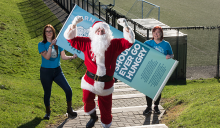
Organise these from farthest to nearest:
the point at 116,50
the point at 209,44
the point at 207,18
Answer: the point at 207,18
the point at 209,44
the point at 116,50

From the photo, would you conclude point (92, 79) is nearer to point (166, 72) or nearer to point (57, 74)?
point (57, 74)

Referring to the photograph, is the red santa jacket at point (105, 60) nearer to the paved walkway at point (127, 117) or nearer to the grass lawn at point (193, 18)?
the paved walkway at point (127, 117)

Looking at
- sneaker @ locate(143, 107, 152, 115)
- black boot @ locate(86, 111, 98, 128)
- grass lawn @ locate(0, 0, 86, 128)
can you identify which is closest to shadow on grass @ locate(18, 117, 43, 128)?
grass lawn @ locate(0, 0, 86, 128)

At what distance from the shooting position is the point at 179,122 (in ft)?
16.0

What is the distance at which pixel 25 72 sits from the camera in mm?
9305

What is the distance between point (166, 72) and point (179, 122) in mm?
1066

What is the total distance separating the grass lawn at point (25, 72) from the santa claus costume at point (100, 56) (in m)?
1.43

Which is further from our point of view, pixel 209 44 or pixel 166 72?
pixel 209 44

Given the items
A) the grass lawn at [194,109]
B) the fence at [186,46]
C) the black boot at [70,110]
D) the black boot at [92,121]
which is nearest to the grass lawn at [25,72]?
the black boot at [70,110]

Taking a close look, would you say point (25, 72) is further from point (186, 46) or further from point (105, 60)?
point (186, 46)

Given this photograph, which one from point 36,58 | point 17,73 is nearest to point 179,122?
point 17,73

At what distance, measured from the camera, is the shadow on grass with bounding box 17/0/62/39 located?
14.4m

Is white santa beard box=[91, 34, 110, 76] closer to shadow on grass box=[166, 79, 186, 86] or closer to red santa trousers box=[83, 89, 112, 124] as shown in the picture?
red santa trousers box=[83, 89, 112, 124]

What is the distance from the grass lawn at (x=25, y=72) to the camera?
5312 millimetres
